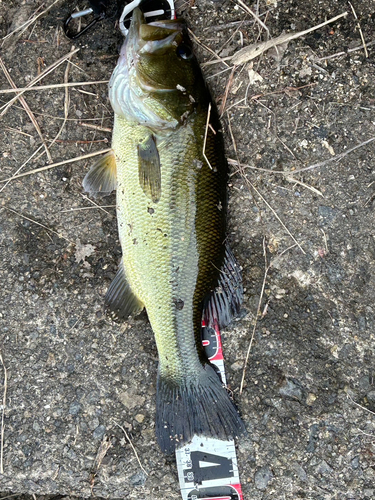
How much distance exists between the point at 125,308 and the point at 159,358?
36 cm

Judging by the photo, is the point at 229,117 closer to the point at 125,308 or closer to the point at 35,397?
the point at 125,308

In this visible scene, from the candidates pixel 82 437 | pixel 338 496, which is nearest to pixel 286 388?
pixel 338 496

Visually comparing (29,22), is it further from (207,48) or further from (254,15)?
(254,15)

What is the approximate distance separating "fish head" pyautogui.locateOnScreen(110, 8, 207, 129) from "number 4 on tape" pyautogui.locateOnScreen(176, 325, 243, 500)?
1.94 meters

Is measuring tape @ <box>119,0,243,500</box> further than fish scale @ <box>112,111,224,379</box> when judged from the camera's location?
Yes

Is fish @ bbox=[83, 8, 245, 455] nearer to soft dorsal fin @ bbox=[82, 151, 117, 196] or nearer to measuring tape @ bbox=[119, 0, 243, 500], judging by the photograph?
soft dorsal fin @ bbox=[82, 151, 117, 196]

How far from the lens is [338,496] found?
8.80ft

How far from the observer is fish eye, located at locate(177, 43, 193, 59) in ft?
7.81

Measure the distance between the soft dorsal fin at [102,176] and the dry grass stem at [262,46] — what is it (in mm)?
1015

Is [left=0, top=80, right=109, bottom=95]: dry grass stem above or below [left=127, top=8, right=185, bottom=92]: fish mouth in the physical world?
below

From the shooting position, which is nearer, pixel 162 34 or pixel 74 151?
pixel 162 34

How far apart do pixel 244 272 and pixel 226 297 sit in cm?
26

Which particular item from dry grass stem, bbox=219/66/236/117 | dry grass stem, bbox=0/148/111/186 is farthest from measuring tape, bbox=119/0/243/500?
dry grass stem, bbox=0/148/111/186

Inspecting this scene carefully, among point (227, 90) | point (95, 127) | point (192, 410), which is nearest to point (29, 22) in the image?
point (95, 127)
